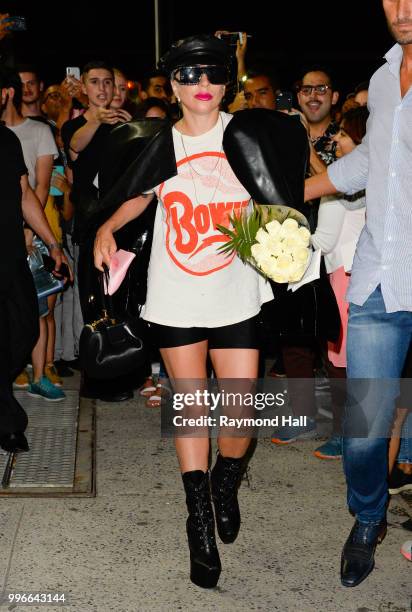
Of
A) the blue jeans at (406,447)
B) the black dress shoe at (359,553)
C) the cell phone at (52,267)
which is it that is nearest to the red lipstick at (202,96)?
the black dress shoe at (359,553)

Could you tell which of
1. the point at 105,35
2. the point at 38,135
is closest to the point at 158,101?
the point at 38,135

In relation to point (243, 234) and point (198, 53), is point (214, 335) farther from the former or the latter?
point (198, 53)

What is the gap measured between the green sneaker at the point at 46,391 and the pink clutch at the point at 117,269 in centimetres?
270

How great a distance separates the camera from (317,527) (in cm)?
450

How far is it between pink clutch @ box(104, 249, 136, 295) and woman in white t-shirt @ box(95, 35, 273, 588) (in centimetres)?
6

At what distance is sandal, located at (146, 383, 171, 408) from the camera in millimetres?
6543

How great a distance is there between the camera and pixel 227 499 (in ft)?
14.1

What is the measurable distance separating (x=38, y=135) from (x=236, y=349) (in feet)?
10.8

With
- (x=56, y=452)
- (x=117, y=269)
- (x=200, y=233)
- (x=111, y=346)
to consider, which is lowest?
(x=56, y=452)

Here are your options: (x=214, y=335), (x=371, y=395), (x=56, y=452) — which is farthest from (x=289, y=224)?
(x=56, y=452)

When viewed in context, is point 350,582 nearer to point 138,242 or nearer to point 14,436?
point 138,242

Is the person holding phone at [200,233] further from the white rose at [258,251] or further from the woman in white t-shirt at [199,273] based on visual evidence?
the white rose at [258,251]

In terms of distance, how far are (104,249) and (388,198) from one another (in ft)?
4.21

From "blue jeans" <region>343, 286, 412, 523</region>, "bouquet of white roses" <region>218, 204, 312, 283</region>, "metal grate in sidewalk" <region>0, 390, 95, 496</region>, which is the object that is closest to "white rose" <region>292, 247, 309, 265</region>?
"bouquet of white roses" <region>218, 204, 312, 283</region>
